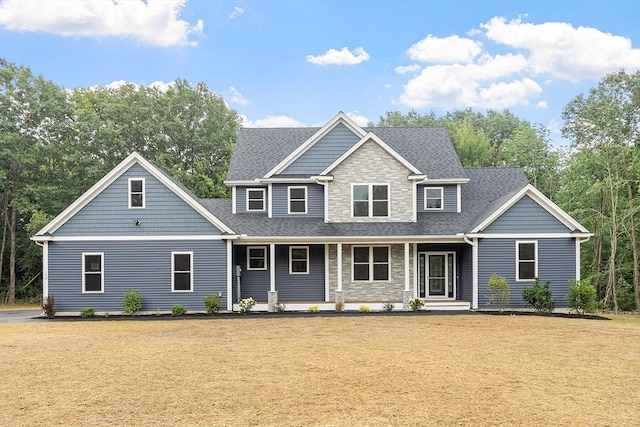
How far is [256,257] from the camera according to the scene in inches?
947

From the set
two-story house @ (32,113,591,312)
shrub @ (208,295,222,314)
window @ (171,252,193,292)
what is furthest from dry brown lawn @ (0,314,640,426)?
two-story house @ (32,113,591,312)

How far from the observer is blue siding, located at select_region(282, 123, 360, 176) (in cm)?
2434

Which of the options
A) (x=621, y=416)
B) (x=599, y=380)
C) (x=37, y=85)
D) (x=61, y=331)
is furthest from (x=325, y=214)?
(x=37, y=85)

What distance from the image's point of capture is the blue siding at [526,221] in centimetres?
2166

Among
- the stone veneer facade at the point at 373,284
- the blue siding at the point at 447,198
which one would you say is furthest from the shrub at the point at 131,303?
the blue siding at the point at 447,198

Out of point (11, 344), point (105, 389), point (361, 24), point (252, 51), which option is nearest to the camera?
point (105, 389)

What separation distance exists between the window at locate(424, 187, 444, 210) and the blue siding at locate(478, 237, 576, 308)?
3.67 meters

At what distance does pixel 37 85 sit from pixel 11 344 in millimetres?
26675

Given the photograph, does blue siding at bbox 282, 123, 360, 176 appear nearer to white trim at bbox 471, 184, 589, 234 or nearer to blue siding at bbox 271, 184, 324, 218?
blue siding at bbox 271, 184, 324, 218

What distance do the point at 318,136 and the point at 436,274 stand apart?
8.05 metres

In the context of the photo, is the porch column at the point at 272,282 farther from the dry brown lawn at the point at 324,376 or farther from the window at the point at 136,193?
the window at the point at 136,193

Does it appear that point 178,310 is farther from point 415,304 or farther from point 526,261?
point 526,261

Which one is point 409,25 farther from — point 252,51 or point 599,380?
point 599,380

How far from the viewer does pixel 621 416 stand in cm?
782
